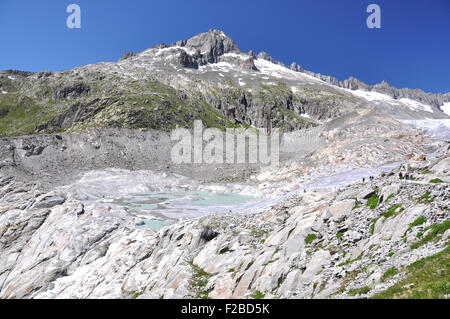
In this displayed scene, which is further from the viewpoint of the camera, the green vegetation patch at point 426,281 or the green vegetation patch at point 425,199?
the green vegetation patch at point 425,199

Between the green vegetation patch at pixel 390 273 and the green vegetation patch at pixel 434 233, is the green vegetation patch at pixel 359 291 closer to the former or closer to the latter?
the green vegetation patch at pixel 390 273

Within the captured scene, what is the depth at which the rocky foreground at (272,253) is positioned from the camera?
12875mm

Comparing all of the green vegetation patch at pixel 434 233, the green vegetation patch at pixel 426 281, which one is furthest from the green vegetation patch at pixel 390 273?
the green vegetation patch at pixel 434 233

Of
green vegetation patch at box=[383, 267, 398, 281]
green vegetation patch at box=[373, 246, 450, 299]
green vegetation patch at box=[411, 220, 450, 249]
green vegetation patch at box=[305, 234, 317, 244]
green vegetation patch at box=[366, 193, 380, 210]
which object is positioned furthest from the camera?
green vegetation patch at box=[366, 193, 380, 210]

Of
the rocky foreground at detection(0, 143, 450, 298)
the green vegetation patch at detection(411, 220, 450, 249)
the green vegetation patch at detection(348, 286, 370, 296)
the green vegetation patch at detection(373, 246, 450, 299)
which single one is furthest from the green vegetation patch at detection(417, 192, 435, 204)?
the green vegetation patch at detection(348, 286, 370, 296)

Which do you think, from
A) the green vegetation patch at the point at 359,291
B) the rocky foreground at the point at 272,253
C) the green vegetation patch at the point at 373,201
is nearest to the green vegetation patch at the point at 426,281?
the rocky foreground at the point at 272,253

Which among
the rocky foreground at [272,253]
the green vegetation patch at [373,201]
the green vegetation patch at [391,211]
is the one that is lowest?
the rocky foreground at [272,253]

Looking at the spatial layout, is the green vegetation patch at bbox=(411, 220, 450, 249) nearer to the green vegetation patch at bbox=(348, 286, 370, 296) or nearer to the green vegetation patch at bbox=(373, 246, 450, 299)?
the green vegetation patch at bbox=(373, 246, 450, 299)

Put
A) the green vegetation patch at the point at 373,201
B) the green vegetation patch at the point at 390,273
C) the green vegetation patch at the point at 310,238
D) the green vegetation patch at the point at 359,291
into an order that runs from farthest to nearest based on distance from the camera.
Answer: the green vegetation patch at the point at 373,201
the green vegetation patch at the point at 310,238
the green vegetation patch at the point at 390,273
the green vegetation patch at the point at 359,291

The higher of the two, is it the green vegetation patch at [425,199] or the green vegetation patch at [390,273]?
the green vegetation patch at [425,199]

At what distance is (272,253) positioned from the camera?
63.6ft

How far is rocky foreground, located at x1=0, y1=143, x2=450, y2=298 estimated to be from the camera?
1288 cm

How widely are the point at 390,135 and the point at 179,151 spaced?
79.1 metres

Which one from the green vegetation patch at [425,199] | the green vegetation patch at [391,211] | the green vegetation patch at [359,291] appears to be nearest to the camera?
the green vegetation patch at [359,291]
